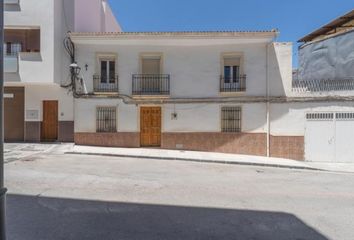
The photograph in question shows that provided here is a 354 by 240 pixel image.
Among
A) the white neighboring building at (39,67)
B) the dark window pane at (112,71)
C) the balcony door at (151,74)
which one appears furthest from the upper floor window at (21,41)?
the balcony door at (151,74)

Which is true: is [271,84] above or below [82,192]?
above

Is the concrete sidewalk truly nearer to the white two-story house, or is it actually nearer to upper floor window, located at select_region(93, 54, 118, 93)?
the white two-story house

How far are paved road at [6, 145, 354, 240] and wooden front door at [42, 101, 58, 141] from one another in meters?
7.30

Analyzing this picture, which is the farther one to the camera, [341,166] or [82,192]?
[341,166]

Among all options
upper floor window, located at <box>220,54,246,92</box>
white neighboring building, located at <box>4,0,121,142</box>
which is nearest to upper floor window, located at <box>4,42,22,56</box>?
white neighboring building, located at <box>4,0,121,142</box>

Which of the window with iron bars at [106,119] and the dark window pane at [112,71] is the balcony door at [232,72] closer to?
the dark window pane at [112,71]

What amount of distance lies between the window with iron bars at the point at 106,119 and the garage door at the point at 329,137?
10009 millimetres

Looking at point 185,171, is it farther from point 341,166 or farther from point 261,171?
point 341,166

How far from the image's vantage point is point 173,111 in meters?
16.2

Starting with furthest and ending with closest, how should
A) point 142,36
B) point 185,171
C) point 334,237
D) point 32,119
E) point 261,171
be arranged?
point 32,119, point 142,36, point 261,171, point 185,171, point 334,237

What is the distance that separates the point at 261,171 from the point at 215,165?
6.15ft

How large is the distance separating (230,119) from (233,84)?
1890 mm

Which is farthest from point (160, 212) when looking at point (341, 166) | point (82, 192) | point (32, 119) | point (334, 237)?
point (32, 119)

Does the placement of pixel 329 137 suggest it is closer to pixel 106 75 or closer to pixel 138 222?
pixel 106 75
